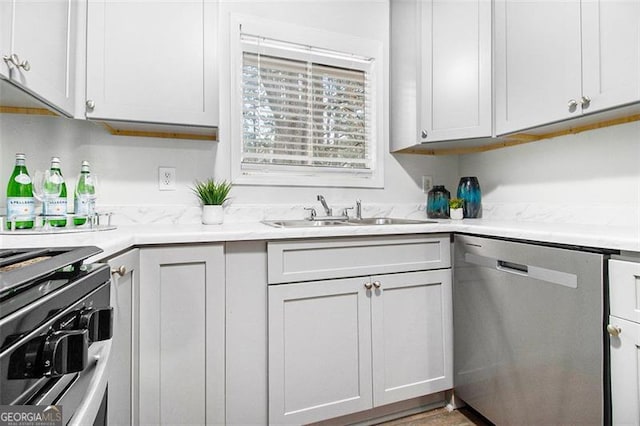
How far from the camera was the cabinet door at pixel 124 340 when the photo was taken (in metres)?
0.95

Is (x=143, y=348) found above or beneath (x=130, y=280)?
beneath

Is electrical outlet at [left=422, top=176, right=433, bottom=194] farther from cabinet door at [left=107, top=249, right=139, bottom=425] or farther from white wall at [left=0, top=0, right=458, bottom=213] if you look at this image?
cabinet door at [left=107, top=249, right=139, bottom=425]

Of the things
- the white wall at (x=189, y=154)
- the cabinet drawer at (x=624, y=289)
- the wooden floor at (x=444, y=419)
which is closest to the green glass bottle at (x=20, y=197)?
the white wall at (x=189, y=154)

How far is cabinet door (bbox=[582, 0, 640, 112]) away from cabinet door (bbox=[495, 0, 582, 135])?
4 cm

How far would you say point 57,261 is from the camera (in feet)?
1.92

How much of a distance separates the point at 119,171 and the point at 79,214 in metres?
0.32

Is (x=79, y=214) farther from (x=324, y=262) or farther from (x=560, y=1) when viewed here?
(x=560, y=1)

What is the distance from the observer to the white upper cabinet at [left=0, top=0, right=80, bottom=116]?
1.03 meters

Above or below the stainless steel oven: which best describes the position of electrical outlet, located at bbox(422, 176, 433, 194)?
above

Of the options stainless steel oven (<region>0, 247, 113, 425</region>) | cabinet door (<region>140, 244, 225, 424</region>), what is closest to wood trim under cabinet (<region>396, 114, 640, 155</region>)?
cabinet door (<region>140, 244, 225, 424</region>)

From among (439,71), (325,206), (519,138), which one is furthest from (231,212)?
(519,138)

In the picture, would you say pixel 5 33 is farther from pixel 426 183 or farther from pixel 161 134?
pixel 426 183

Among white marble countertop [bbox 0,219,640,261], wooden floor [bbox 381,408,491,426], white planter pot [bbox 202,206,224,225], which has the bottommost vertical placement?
wooden floor [bbox 381,408,491,426]

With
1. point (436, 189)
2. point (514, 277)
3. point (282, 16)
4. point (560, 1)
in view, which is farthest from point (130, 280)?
point (560, 1)
